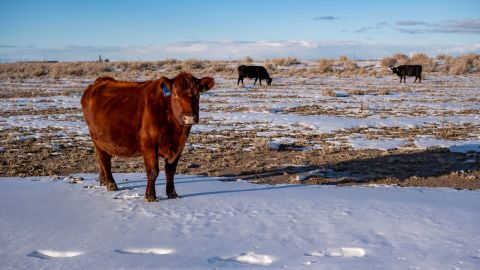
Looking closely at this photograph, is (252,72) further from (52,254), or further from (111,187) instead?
(52,254)

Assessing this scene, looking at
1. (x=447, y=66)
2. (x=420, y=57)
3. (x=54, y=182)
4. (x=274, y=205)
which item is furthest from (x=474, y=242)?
(x=420, y=57)

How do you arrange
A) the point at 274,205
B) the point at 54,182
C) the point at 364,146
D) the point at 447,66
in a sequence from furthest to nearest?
the point at 447,66, the point at 364,146, the point at 54,182, the point at 274,205

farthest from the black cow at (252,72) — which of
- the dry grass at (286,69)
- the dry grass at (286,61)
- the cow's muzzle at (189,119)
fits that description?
the cow's muzzle at (189,119)

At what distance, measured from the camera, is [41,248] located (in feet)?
12.6

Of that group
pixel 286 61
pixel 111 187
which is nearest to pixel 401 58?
pixel 286 61

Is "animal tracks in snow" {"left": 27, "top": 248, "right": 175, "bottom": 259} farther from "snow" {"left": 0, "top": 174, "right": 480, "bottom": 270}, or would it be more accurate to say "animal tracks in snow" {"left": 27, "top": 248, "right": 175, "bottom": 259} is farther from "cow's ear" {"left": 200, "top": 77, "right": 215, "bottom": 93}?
"cow's ear" {"left": 200, "top": 77, "right": 215, "bottom": 93}

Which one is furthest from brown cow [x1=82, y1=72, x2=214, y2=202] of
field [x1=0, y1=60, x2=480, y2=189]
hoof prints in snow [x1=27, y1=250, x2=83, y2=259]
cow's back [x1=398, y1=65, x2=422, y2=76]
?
cow's back [x1=398, y1=65, x2=422, y2=76]

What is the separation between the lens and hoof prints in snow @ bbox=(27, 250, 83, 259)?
370 cm

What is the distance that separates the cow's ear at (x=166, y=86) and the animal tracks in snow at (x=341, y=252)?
2.35m

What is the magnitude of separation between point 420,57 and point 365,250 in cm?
4911

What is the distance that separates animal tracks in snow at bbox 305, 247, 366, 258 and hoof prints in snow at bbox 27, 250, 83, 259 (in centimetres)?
175

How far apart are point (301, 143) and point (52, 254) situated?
7.33m

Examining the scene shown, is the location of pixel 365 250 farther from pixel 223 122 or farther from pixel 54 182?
pixel 223 122

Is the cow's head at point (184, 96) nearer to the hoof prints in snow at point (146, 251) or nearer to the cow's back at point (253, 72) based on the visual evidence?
the hoof prints in snow at point (146, 251)
